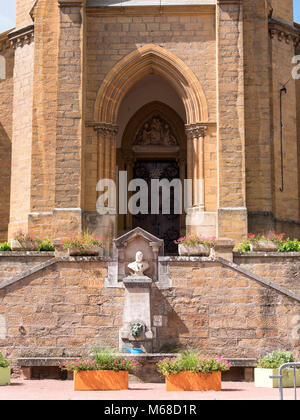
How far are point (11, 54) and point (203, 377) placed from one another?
17.4 m

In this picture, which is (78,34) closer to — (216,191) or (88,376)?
(216,191)

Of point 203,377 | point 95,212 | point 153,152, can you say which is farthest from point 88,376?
point 153,152

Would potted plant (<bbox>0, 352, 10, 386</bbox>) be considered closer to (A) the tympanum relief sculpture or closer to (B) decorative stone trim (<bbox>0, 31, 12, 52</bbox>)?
(A) the tympanum relief sculpture

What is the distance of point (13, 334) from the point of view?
14797 millimetres

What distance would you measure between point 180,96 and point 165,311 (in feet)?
28.8

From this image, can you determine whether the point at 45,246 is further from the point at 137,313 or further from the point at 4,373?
the point at 4,373

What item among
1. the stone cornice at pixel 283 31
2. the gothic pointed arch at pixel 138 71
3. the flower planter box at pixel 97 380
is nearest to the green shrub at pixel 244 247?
the gothic pointed arch at pixel 138 71

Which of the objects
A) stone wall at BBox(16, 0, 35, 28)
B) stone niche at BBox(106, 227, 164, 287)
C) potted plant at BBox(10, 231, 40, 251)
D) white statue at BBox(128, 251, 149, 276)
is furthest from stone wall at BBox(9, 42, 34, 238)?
white statue at BBox(128, 251, 149, 276)

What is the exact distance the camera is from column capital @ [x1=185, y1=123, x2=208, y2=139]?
20859 millimetres

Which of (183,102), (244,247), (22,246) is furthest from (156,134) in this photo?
(22,246)

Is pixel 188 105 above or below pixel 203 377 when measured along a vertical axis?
above

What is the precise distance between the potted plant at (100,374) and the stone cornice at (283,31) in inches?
574

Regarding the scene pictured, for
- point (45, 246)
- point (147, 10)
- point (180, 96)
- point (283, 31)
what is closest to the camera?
point (45, 246)

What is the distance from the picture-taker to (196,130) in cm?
2094
